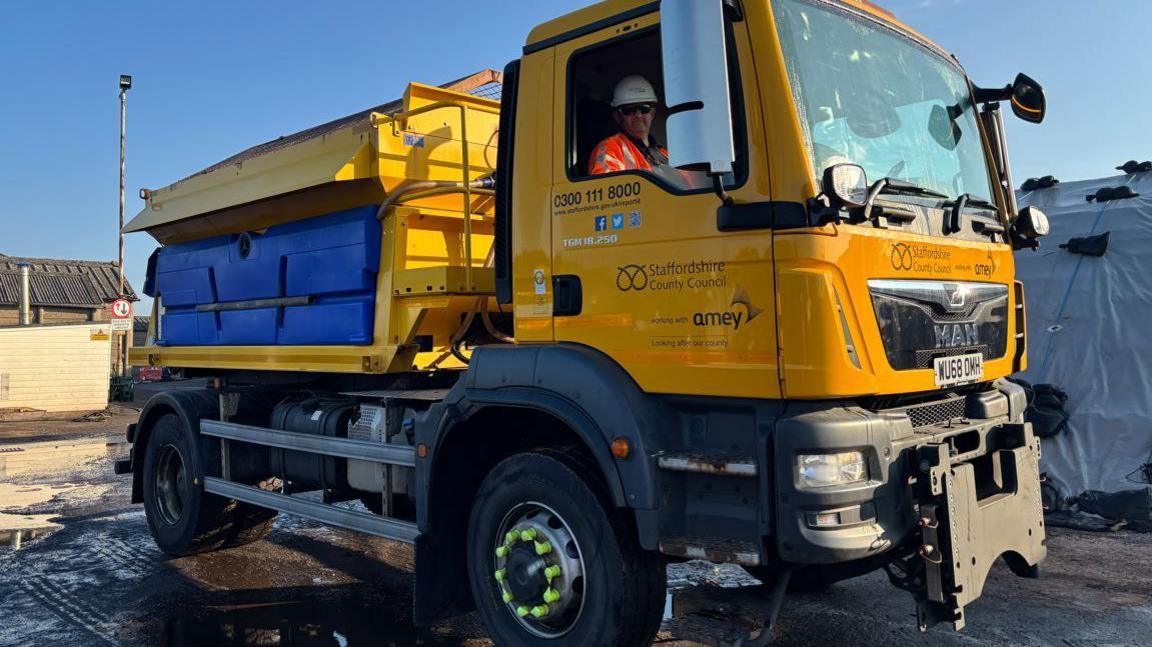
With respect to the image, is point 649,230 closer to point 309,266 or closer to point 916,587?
point 916,587

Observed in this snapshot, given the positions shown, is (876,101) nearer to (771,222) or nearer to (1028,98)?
(771,222)

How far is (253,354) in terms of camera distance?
628cm

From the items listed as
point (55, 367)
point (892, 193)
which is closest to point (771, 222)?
point (892, 193)

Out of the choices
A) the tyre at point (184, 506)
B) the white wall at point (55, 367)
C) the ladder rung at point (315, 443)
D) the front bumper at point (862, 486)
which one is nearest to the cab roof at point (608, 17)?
the front bumper at point (862, 486)

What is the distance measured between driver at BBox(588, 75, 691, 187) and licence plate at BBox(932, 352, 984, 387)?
1.44 m

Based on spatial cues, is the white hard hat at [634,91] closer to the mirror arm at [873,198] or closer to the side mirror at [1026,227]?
the mirror arm at [873,198]

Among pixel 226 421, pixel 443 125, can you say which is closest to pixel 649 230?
pixel 443 125

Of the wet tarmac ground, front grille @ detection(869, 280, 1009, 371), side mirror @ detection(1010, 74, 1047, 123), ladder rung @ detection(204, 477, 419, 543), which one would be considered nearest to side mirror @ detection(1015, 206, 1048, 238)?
front grille @ detection(869, 280, 1009, 371)

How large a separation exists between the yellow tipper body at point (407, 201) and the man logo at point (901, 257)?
2300 millimetres

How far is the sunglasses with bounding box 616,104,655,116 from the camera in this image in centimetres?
409

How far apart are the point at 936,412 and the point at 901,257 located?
0.77 m

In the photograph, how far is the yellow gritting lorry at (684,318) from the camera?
10.5 feet

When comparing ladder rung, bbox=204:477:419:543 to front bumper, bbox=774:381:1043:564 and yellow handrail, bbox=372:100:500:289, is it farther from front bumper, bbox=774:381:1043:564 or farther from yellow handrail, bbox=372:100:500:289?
front bumper, bbox=774:381:1043:564

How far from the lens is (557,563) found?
3.83 meters
